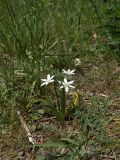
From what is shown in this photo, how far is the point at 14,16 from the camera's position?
3.03 metres

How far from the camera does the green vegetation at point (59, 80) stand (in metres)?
2.33

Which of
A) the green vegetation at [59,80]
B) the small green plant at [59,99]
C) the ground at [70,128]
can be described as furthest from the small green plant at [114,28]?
the small green plant at [59,99]

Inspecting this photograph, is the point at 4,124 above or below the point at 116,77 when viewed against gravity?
below

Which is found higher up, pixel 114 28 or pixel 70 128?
pixel 114 28

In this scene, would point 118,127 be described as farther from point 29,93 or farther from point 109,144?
point 29,93

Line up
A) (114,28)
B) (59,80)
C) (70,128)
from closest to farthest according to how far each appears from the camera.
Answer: (70,128) < (59,80) < (114,28)

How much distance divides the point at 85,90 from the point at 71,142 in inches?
23.9

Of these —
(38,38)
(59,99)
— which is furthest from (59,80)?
(38,38)

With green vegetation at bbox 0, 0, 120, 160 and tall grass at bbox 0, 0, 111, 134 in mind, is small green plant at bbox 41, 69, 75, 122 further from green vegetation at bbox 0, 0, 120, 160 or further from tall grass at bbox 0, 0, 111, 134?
tall grass at bbox 0, 0, 111, 134

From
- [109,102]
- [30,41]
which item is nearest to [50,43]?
[30,41]

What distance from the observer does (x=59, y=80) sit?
2.57 metres

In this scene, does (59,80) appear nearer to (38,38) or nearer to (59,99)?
(59,99)

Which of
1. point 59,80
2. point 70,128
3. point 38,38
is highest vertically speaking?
point 38,38

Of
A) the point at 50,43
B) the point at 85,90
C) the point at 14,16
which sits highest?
the point at 14,16
